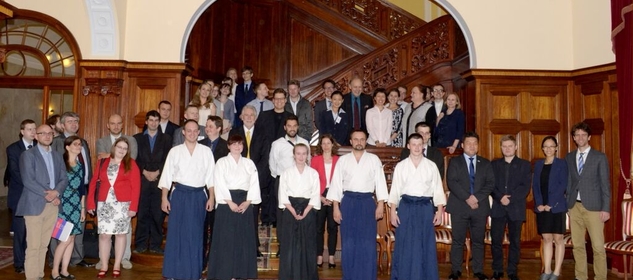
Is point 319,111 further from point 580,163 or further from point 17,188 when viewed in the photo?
point 17,188

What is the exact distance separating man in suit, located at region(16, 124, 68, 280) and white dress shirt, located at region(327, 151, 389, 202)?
2.57m

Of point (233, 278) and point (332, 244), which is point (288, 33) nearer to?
point (332, 244)

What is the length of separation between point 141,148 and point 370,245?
2761 mm

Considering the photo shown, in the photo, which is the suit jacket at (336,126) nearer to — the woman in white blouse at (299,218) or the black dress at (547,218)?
the woman in white blouse at (299,218)

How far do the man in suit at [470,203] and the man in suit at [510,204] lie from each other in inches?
6.0

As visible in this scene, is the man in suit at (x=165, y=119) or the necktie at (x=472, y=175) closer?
the necktie at (x=472, y=175)

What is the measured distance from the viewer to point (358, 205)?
543 centimetres

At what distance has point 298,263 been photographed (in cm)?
532

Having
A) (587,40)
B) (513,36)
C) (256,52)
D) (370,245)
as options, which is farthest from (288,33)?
(370,245)

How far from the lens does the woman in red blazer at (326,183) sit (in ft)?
19.1

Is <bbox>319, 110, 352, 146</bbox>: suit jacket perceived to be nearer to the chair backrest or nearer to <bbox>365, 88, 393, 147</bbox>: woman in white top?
<bbox>365, 88, 393, 147</bbox>: woman in white top

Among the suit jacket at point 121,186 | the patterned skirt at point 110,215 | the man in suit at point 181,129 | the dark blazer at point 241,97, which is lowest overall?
the patterned skirt at point 110,215

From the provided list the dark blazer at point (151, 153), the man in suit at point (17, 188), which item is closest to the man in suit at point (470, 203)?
the dark blazer at point (151, 153)

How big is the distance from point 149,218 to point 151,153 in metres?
0.74
